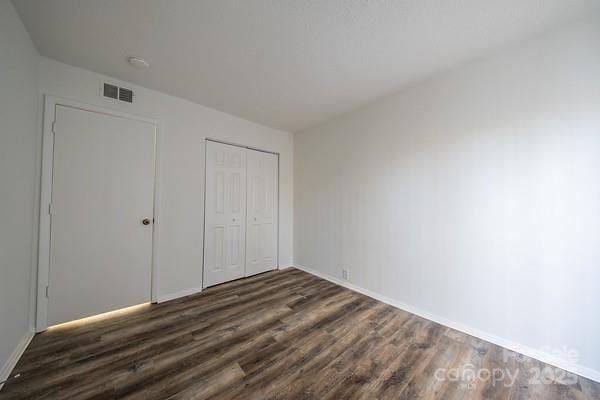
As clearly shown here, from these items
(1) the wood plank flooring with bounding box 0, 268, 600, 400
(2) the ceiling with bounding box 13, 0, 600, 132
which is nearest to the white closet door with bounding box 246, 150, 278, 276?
(1) the wood plank flooring with bounding box 0, 268, 600, 400

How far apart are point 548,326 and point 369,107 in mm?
2697

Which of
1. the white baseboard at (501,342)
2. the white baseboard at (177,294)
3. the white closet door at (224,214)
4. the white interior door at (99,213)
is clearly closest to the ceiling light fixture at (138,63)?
the white interior door at (99,213)

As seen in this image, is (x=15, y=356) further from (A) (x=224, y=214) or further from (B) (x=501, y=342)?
(B) (x=501, y=342)

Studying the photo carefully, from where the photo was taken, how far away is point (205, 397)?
4.12 feet

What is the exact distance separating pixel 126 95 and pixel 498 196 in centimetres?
384

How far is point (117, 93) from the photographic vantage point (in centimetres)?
219

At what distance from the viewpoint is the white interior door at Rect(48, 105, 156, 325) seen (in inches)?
76.0

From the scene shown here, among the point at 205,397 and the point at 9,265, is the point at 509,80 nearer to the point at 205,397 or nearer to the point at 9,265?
the point at 205,397

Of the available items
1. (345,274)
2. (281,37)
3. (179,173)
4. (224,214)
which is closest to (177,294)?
(224,214)

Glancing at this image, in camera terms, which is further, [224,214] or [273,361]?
[224,214]

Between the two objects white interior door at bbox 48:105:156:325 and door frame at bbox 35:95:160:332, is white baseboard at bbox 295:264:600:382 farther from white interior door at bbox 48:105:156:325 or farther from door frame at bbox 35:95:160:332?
door frame at bbox 35:95:160:332

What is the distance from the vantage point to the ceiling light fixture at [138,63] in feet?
6.16

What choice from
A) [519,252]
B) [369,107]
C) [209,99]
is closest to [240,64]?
[209,99]

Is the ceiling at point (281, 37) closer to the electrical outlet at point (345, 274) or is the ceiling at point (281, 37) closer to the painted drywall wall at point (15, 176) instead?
the painted drywall wall at point (15, 176)
